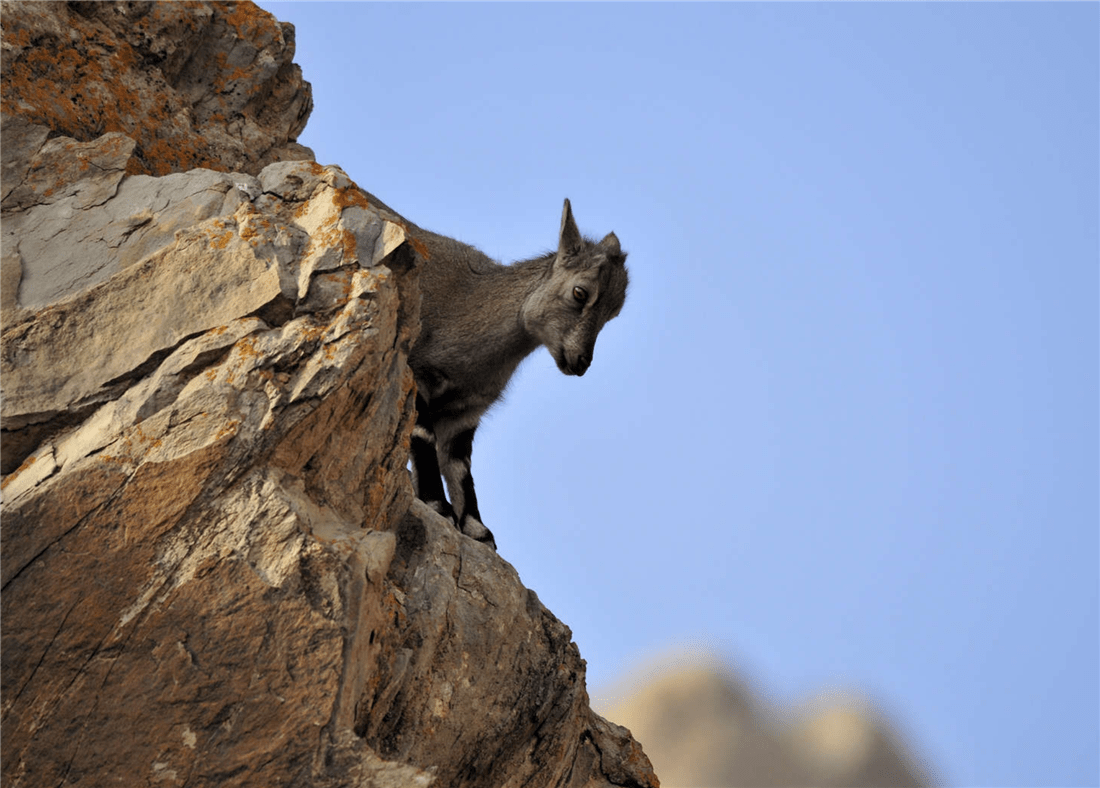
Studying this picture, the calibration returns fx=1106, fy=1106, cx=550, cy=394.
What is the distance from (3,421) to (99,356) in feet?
1.73

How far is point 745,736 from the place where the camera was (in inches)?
1487

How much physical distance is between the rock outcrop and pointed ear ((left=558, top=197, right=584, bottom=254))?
27.0 meters

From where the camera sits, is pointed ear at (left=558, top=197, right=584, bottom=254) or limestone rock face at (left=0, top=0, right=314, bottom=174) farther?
pointed ear at (left=558, top=197, right=584, bottom=254)

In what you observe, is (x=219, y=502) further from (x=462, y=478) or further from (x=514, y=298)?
(x=514, y=298)

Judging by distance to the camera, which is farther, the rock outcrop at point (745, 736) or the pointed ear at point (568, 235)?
the rock outcrop at point (745, 736)

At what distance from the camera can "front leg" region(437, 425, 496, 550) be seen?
8.49 metres

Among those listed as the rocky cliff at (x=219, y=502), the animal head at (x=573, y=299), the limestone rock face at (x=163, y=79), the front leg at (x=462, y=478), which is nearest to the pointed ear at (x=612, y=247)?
the animal head at (x=573, y=299)

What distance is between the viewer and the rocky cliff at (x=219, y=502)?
4.85 m

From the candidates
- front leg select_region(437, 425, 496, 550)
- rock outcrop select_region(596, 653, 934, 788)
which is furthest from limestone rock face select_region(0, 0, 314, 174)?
rock outcrop select_region(596, 653, 934, 788)

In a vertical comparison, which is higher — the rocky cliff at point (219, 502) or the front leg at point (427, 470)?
the front leg at point (427, 470)

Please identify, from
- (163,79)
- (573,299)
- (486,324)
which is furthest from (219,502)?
(573,299)

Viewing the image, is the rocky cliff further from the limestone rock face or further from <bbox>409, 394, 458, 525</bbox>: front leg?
<bbox>409, 394, 458, 525</bbox>: front leg

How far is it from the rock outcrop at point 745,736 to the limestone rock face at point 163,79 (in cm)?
2859

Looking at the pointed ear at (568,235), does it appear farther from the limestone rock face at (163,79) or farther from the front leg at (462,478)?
the limestone rock face at (163,79)
